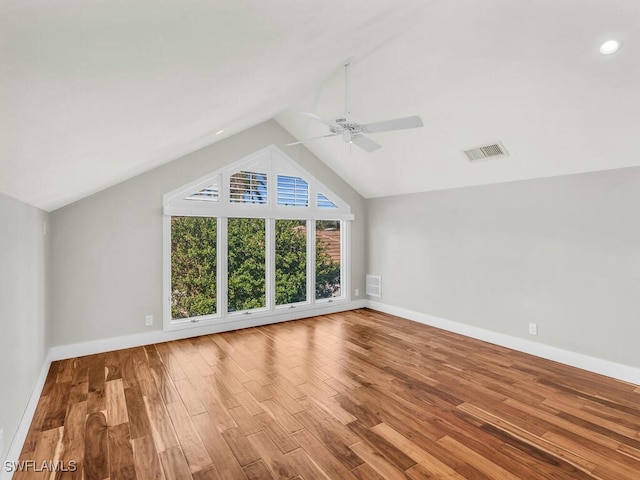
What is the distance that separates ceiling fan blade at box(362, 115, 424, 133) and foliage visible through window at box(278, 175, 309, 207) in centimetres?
269

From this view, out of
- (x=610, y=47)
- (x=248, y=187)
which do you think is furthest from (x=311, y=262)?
(x=610, y=47)

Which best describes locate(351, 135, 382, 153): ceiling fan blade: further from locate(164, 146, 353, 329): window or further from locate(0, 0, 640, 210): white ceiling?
locate(164, 146, 353, 329): window

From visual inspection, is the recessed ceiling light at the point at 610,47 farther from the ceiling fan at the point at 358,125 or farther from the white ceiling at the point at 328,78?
the ceiling fan at the point at 358,125

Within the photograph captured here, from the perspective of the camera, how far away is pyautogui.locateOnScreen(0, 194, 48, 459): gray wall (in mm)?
2055

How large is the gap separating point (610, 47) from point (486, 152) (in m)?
1.63

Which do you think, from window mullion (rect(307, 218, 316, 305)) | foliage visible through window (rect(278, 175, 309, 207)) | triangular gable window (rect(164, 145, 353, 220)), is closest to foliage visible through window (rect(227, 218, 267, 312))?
triangular gable window (rect(164, 145, 353, 220))

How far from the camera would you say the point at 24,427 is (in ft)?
8.11

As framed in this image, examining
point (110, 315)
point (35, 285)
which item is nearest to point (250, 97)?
point (35, 285)

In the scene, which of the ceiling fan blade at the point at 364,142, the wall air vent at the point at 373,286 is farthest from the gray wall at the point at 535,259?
the ceiling fan blade at the point at 364,142

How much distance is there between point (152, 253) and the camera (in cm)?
456

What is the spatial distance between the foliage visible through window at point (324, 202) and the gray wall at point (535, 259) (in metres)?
1.22

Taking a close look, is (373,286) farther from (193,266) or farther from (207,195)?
(207,195)

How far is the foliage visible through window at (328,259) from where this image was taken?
622 cm

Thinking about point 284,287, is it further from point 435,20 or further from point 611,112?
point 611,112
